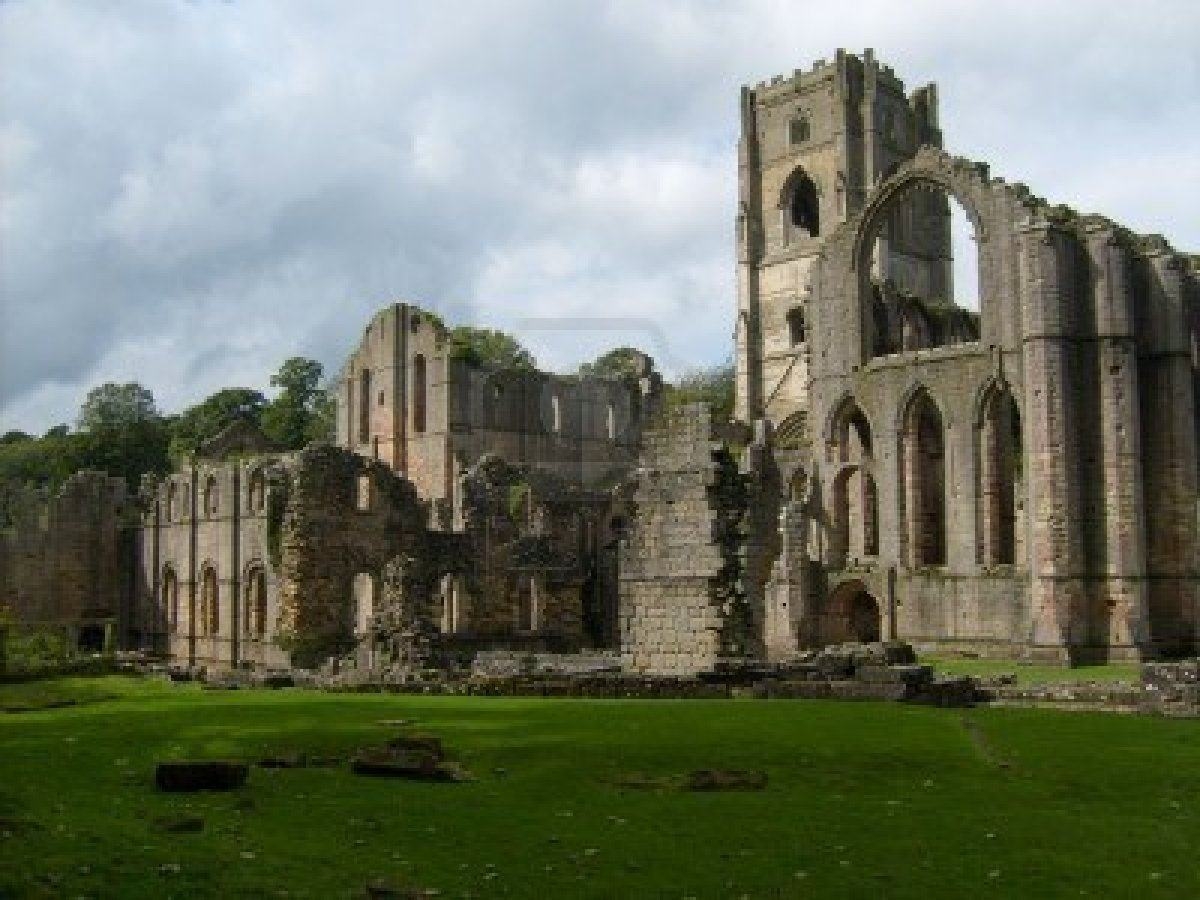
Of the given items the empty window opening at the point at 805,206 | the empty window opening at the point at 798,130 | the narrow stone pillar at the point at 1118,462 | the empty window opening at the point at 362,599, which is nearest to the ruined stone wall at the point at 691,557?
the narrow stone pillar at the point at 1118,462

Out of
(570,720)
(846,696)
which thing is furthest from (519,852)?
(846,696)

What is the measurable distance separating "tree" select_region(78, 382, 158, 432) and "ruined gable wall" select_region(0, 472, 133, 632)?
3764 centimetres

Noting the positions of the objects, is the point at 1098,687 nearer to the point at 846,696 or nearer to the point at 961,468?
the point at 846,696

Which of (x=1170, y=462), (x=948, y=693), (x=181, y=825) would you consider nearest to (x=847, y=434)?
(x=1170, y=462)

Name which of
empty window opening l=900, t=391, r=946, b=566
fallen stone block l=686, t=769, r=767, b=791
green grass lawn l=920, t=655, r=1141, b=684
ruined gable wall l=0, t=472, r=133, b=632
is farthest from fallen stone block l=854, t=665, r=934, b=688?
ruined gable wall l=0, t=472, r=133, b=632

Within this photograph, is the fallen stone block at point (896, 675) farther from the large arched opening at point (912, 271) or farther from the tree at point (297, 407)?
the tree at point (297, 407)

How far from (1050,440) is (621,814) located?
83.9 ft

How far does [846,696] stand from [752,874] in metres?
11.8

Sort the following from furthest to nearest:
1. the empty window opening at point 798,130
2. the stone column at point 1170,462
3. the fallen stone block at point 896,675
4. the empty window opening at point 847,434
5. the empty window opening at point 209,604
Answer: the empty window opening at point 798,130
the empty window opening at point 209,604
the empty window opening at point 847,434
the stone column at point 1170,462
the fallen stone block at point 896,675

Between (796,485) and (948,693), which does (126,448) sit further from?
(948,693)

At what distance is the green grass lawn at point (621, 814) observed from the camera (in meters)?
7.41

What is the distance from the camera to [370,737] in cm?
1350

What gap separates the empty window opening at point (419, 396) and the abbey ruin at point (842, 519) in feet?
29.3

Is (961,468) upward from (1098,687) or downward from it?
upward
